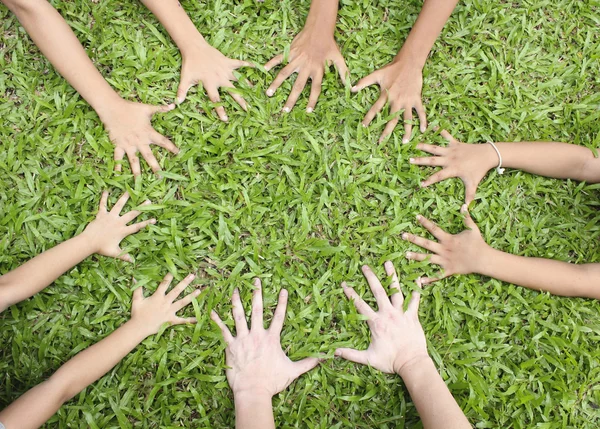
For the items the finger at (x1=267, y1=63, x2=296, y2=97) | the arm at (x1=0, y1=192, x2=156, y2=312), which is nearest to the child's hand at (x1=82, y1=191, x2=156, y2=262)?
the arm at (x1=0, y1=192, x2=156, y2=312)

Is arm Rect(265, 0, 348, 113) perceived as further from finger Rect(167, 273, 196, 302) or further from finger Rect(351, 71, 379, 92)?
finger Rect(167, 273, 196, 302)

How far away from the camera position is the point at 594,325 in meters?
2.29

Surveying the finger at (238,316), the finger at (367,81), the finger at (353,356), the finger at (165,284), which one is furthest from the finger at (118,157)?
the finger at (353,356)

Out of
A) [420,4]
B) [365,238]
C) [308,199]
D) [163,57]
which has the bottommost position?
[365,238]

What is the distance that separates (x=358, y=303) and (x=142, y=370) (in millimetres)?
1022

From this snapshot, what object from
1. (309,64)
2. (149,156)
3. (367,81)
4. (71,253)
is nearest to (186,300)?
(71,253)

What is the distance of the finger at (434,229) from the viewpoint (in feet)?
7.41

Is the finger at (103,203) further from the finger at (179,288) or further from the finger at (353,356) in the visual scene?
the finger at (353,356)

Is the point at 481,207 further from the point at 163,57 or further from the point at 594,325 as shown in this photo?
the point at 163,57

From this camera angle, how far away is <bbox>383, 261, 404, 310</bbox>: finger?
2201mm

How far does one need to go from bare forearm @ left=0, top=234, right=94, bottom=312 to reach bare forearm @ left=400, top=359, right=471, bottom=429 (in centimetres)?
153

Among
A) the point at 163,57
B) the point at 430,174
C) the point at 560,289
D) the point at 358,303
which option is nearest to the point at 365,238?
the point at 358,303

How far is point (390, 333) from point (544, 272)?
781mm

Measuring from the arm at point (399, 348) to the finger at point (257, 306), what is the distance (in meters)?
0.39
